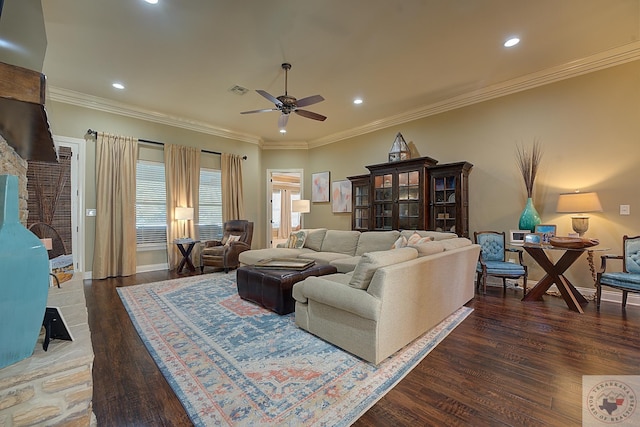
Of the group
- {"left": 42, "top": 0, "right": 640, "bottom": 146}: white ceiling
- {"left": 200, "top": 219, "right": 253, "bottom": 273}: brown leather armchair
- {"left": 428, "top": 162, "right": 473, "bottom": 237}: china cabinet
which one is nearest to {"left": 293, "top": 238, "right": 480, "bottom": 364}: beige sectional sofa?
{"left": 428, "top": 162, "right": 473, "bottom": 237}: china cabinet

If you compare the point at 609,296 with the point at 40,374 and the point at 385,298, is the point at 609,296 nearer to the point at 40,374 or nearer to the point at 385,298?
the point at 385,298

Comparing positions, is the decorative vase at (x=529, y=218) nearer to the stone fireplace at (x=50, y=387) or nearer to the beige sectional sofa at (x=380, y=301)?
the beige sectional sofa at (x=380, y=301)

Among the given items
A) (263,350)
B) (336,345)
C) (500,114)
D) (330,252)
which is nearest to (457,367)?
(336,345)

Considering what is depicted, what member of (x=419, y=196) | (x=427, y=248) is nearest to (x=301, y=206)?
(x=419, y=196)

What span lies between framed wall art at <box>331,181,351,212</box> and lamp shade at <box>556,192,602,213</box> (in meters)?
3.93

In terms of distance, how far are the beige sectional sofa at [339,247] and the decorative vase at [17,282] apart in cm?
312

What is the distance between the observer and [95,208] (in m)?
4.86

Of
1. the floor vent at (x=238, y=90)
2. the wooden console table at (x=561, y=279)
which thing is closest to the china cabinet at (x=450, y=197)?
the wooden console table at (x=561, y=279)

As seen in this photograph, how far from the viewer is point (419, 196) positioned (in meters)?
4.84

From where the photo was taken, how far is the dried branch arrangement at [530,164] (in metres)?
3.99

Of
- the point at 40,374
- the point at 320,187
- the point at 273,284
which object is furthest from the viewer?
the point at 320,187

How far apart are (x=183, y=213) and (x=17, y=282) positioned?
4.61m

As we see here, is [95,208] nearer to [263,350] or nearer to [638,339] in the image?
[263,350]

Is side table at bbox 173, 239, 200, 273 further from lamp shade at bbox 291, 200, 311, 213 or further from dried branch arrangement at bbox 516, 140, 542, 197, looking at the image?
dried branch arrangement at bbox 516, 140, 542, 197
